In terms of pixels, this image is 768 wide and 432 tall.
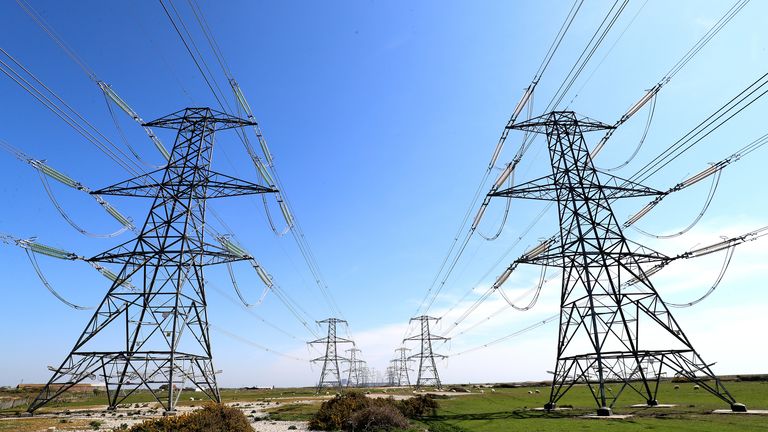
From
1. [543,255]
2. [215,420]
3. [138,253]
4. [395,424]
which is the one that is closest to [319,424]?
[395,424]

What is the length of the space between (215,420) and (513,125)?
2906cm

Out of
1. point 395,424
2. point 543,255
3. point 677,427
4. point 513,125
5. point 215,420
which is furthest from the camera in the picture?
Result: point 513,125

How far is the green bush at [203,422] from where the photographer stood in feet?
68.6

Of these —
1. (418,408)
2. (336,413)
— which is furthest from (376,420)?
(418,408)

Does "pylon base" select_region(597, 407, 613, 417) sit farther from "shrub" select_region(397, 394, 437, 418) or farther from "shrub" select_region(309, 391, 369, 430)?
"shrub" select_region(309, 391, 369, 430)

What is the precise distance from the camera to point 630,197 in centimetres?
3297

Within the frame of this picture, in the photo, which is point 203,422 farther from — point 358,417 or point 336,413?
point 358,417

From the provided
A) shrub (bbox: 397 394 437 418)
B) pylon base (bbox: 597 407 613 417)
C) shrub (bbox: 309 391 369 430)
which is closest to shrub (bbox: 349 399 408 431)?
shrub (bbox: 309 391 369 430)

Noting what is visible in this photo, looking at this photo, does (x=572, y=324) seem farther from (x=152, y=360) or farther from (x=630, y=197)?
Result: (x=152, y=360)

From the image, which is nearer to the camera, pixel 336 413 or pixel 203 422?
pixel 203 422

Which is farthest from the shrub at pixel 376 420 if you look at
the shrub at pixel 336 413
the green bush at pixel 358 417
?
the shrub at pixel 336 413

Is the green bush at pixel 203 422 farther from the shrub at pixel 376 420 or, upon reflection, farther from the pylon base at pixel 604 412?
the pylon base at pixel 604 412

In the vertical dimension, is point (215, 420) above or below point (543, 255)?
below

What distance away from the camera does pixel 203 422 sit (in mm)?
22312
